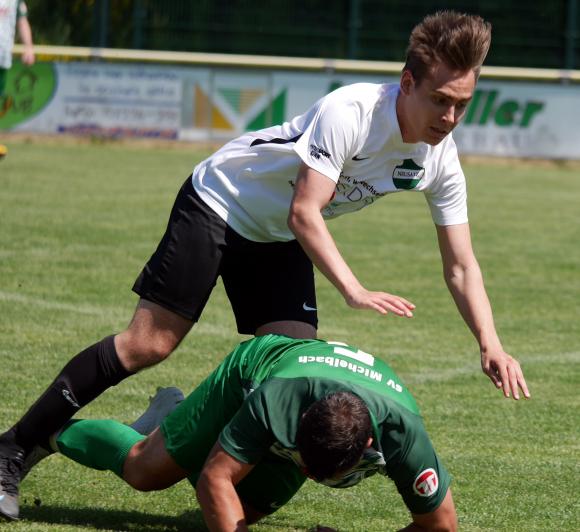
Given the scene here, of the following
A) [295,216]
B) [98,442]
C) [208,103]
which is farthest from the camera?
[208,103]

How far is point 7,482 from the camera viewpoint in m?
4.32

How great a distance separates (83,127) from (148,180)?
5.55 metres

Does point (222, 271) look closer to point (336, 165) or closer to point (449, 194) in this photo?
point (336, 165)

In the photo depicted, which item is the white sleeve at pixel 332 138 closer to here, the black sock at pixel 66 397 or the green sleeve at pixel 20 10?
the black sock at pixel 66 397

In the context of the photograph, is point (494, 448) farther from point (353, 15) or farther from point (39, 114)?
point (353, 15)

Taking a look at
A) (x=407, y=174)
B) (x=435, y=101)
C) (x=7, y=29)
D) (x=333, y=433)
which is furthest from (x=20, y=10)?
(x=333, y=433)

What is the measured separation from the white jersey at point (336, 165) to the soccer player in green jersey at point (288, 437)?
56 cm

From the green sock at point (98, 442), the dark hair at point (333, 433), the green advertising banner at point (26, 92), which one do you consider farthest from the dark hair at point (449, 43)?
the green advertising banner at point (26, 92)

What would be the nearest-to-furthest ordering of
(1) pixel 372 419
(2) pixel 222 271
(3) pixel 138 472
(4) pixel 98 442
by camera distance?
(1) pixel 372 419, (3) pixel 138 472, (4) pixel 98 442, (2) pixel 222 271

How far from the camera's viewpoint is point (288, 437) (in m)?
3.63

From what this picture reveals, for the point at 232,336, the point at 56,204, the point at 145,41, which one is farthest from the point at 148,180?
the point at 145,41

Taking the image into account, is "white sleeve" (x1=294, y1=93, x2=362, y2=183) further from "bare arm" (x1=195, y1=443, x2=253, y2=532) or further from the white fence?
the white fence

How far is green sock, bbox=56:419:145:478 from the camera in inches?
169

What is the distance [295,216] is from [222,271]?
2.35 feet
